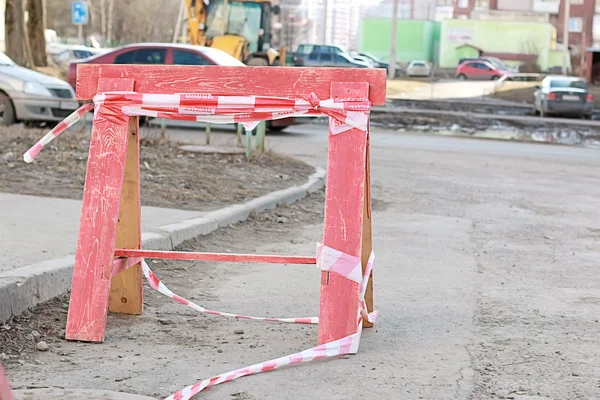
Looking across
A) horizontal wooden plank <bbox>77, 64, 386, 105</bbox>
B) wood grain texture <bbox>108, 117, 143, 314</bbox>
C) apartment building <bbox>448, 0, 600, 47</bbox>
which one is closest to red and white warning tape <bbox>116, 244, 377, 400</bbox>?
wood grain texture <bbox>108, 117, 143, 314</bbox>

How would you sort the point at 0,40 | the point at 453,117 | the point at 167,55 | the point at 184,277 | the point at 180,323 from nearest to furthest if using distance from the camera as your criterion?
the point at 180,323 → the point at 184,277 → the point at 167,55 → the point at 453,117 → the point at 0,40

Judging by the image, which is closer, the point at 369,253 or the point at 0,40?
the point at 369,253

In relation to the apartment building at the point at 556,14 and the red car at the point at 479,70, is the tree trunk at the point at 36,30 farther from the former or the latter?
the apartment building at the point at 556,14

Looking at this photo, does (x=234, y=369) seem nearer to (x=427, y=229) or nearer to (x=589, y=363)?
(x=589, y=363)

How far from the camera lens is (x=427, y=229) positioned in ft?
28.4

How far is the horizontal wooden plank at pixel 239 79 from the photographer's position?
474 cm

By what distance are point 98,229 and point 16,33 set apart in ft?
87.2

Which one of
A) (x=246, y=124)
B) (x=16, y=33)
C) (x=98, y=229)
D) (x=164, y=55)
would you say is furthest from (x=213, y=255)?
(x=16, y=33)

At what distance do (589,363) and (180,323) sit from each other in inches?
79.8

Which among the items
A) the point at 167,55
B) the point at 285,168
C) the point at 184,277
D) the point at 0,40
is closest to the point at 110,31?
the point at 0,40

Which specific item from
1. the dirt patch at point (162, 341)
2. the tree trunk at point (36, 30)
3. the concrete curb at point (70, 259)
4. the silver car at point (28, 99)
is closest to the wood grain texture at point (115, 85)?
the concrete curb at point (70, 259)

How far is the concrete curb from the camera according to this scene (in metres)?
4.93

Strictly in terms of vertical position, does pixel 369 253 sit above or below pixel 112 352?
above

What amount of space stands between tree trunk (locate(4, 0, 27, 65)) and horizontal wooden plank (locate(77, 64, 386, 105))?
26.1 m
